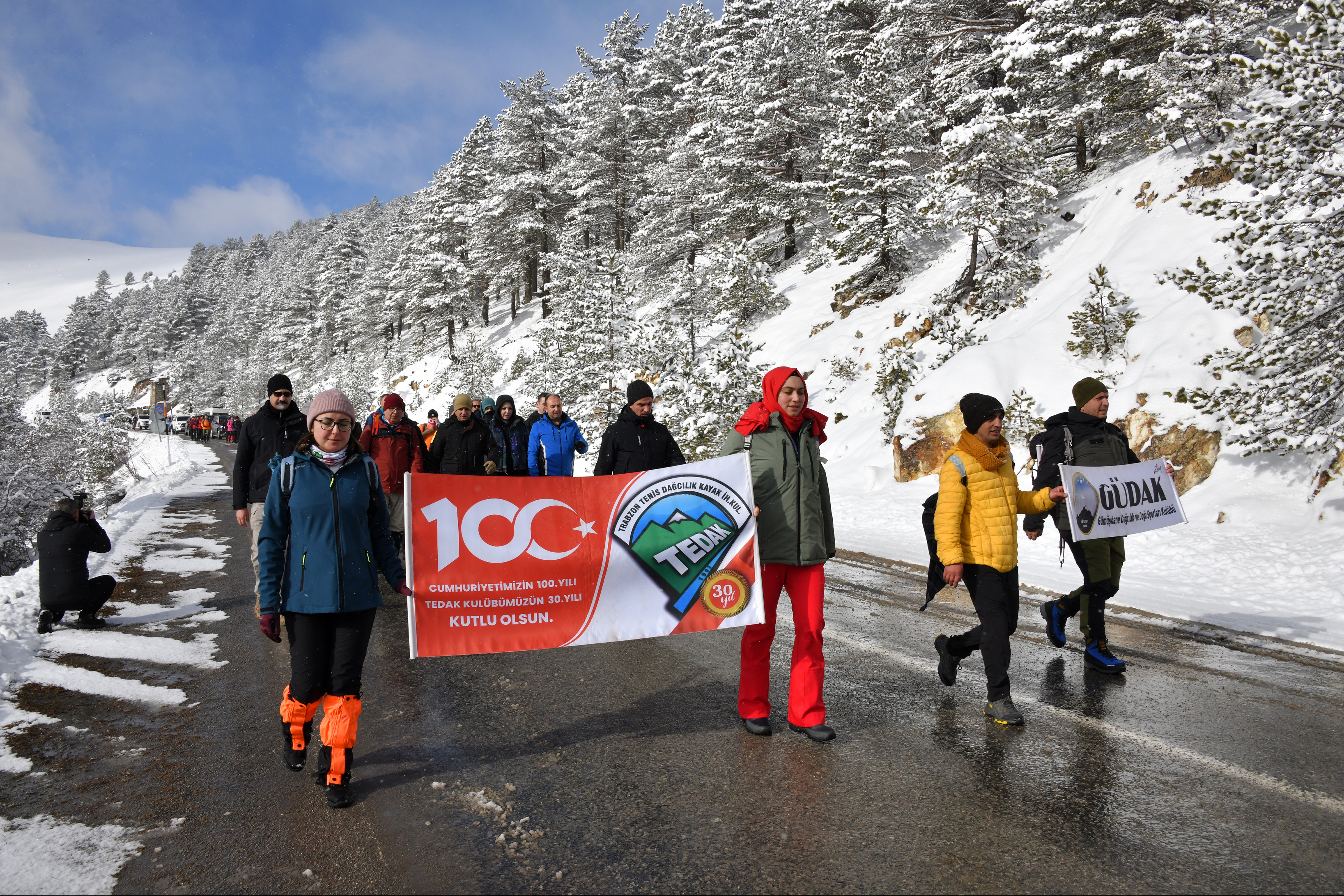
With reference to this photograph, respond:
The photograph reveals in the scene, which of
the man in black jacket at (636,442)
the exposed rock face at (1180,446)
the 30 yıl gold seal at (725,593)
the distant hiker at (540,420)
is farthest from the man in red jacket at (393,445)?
the exposed rock face at (1180,446)

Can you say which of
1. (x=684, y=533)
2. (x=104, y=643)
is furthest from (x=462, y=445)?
(x=684, y=533)

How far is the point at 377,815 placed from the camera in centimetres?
344

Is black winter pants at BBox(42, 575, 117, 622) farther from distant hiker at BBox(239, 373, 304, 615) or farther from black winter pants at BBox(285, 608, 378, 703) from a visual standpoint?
black winter pants at BBox(285, 608, 378, 703)

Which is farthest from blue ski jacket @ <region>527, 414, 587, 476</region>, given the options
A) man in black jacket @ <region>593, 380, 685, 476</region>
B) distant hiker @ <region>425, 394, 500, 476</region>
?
man in black jacket @ <region>593, 380, 685, 476</region>

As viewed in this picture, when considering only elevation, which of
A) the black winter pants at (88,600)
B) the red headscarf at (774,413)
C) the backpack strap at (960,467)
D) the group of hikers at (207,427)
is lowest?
the black winter pants at (88,600)

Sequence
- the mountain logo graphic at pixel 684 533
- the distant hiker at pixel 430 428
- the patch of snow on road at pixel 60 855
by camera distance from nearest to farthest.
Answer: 1. the patch of snow on road at pixel 60 855
2. the mountain logo graphic at pixel 684 533
3. the distant hiker at pixel 430 428

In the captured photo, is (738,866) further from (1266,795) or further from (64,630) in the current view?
A: (64,630)

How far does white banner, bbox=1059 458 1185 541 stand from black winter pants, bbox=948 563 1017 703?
3.64 ft

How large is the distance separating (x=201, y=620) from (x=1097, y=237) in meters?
21.4

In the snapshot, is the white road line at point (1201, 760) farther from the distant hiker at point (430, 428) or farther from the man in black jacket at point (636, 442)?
the distant hiker at point (430, 428)

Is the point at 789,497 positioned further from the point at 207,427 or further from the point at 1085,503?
the point at 207,427

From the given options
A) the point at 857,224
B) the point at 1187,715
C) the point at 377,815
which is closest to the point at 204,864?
the point at 377,815

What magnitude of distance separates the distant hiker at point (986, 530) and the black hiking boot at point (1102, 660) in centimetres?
132

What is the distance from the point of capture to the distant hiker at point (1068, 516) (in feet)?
18.4
